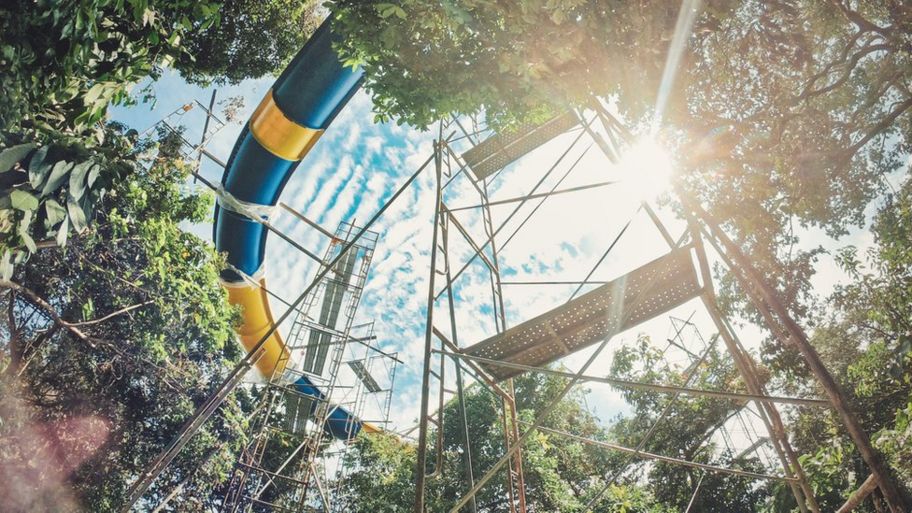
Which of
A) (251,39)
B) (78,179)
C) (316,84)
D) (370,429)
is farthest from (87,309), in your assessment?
(370,429)

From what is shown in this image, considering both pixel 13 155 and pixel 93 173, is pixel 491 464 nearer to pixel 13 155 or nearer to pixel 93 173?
pixel 93 173

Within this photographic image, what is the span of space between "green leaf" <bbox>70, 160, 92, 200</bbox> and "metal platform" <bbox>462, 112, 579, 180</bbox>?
458cm

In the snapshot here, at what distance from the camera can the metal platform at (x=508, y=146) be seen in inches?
249

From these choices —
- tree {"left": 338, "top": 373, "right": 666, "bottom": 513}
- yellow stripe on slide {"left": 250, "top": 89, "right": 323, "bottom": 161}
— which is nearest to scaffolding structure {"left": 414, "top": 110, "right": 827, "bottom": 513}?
yellow stripe on slide {"left": 250, "top": 89, "right": 323, "bottom": 161}

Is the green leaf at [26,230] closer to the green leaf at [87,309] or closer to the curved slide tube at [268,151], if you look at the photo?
the curved slide tube at [268,151]

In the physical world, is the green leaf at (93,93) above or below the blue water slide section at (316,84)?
below

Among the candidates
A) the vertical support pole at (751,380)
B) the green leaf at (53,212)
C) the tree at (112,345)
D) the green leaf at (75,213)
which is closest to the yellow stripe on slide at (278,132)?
the tree at (112,345)

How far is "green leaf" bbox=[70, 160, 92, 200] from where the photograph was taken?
2670 millimetres

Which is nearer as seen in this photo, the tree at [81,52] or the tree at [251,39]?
the tree at [81,52]

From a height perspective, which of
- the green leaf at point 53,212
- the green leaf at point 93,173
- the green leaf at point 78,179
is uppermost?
the green leaf at point 93,173

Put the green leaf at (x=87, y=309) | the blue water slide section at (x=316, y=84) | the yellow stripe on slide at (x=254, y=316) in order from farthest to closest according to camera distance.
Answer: the yellow stripe on slide at (x=254, y=316) → the blue water slide section at (x=316, y=84) → the green leaf at (x=87, y=309)

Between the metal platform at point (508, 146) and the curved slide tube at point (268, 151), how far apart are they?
3512 mm

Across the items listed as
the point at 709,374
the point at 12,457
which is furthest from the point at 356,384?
the point at 709,374

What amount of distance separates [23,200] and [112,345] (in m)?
7.03
